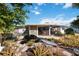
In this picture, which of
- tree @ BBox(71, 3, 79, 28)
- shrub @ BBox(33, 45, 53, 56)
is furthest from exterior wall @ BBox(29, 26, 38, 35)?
tree @ BBox(71, 3, 79, 28)

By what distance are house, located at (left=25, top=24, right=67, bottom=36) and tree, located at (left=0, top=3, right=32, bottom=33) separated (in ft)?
0.34

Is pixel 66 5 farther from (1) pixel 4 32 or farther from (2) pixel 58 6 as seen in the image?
(1) pixel 4 32

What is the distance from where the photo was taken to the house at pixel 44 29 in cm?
190

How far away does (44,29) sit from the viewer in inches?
74.9

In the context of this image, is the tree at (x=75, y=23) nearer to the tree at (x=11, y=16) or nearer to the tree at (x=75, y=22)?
the tree at (x=75, y=22)

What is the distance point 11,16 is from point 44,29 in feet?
1.14

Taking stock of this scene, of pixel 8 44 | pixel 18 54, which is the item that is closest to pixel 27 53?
pixel 18 54

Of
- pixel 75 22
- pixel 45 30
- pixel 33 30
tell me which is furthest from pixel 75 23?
pixel 33 30

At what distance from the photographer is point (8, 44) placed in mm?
1892

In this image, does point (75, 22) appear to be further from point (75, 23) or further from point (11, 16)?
point (11, 16)

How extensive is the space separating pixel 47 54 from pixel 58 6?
0.48m

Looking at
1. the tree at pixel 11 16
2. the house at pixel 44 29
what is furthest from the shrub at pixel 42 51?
the tree at pixel 11 16

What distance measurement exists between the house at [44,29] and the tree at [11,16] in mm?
104

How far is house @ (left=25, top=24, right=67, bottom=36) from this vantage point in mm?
1896
